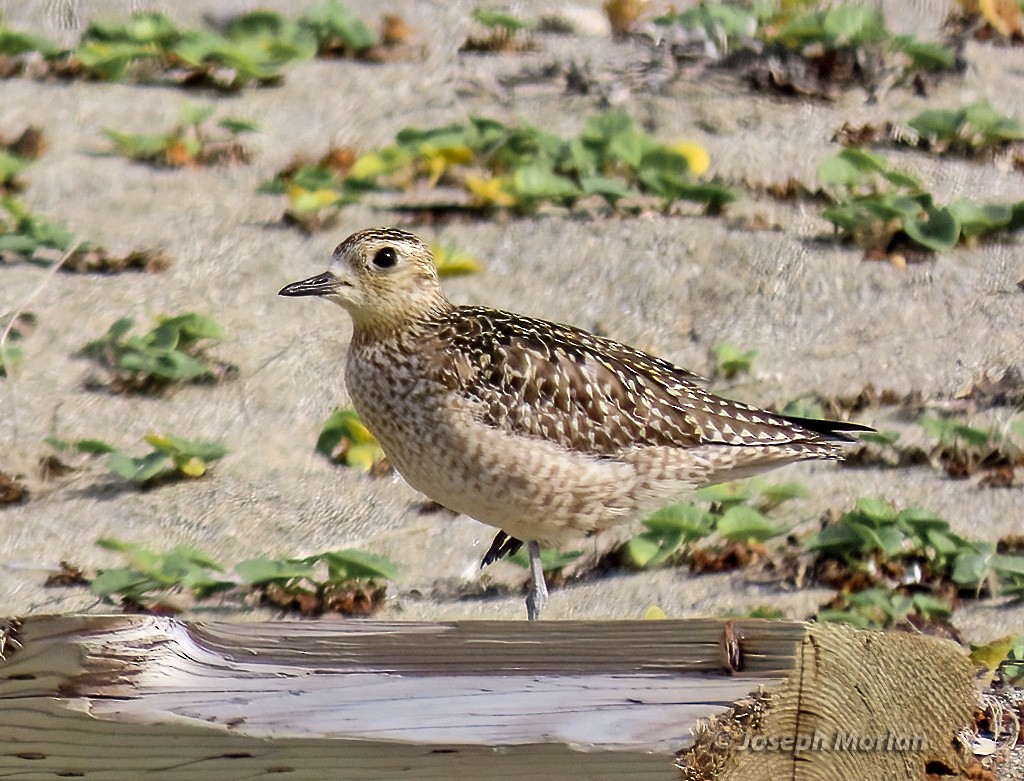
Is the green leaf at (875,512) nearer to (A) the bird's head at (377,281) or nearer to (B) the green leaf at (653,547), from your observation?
(B) the green leaf at (653,547)

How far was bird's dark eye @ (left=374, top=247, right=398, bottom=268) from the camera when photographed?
690 centimetres

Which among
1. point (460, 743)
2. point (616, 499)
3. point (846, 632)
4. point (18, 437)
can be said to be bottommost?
point (18, 437)

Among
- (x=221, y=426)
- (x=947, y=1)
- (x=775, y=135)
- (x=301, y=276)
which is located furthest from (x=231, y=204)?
(x=947, y=1)

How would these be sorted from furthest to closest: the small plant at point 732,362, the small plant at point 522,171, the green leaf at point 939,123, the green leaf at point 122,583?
the green leaf at point 939,123 < the small plant at point 522,171 < the small plant at point 732,362 < the green leaf at point 122,583

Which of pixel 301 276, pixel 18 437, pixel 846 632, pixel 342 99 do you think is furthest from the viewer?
pixel 342 99

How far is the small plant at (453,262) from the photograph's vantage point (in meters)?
9.60

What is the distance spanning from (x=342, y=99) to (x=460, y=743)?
9177 millimetres

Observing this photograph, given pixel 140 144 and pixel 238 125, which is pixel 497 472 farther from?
pixel 140 144

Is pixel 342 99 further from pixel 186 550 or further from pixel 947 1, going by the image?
pixel 186 550

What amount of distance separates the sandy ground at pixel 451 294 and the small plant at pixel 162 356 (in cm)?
11

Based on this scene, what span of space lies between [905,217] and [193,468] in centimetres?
420

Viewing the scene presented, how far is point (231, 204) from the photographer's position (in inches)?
430

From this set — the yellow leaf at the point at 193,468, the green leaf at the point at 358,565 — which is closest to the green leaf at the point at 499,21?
the yellow leaf at the point at 193,468

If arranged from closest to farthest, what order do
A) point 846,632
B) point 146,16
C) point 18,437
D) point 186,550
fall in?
point 846,632
point 186,550
point 18,437
point 146,16
